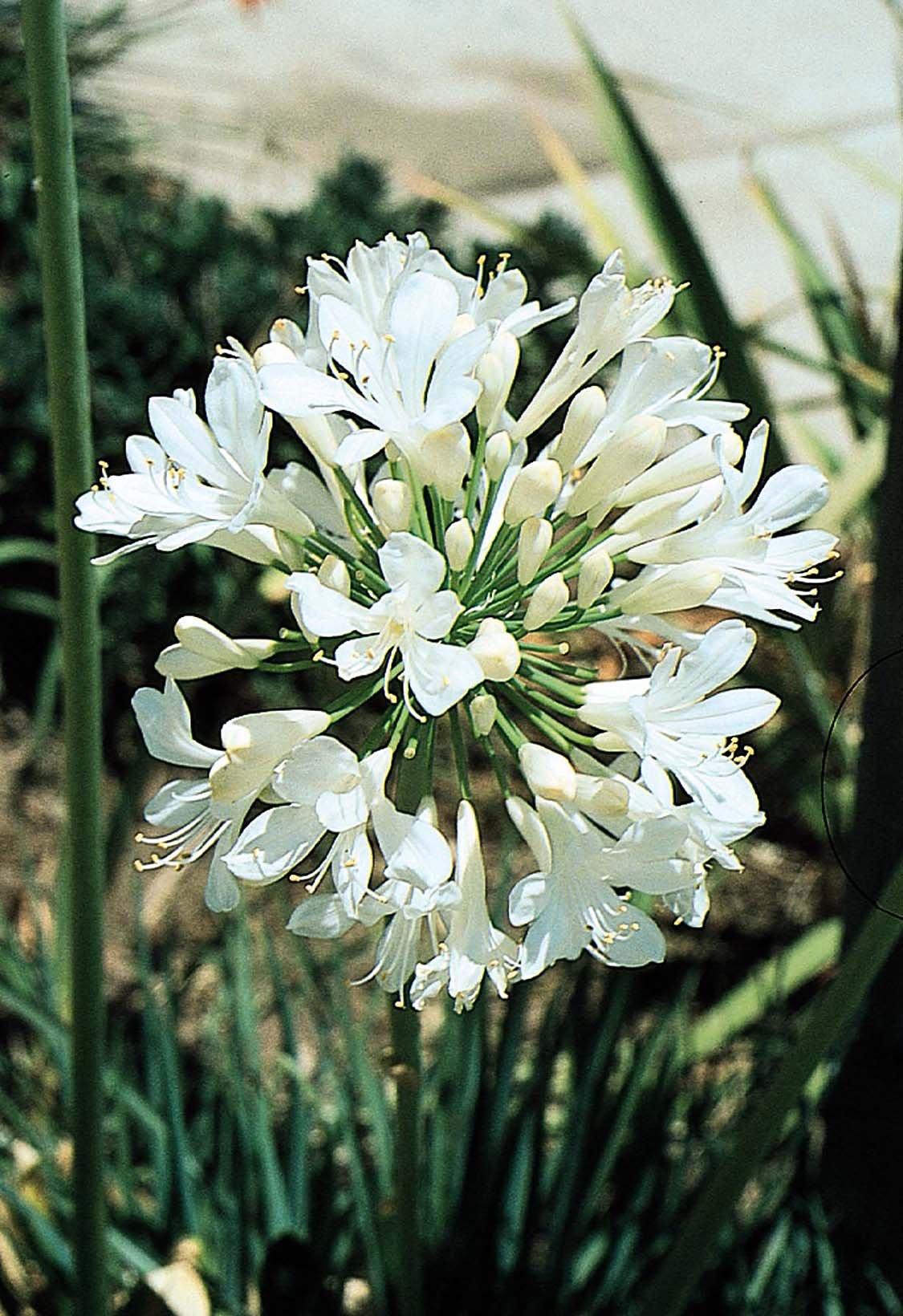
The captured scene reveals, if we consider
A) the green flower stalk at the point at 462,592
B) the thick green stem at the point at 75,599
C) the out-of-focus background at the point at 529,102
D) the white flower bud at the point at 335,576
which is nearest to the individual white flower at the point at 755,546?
the green flower stalk at the point at 462,592

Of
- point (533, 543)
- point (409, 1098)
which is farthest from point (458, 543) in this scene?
point (409, 1098)

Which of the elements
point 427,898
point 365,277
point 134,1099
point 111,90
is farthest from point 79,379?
point 111,90

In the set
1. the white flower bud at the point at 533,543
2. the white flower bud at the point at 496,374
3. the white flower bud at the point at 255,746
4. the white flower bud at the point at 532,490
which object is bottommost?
the white flower bud at the point at 255,746

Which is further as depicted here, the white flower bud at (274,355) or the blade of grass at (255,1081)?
the blade of grass at (255,1081)

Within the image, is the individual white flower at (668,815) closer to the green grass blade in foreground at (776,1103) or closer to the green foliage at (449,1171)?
A: the green grass blade in foreground at (776,1103)

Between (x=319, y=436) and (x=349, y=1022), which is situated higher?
(x=319, y=436)

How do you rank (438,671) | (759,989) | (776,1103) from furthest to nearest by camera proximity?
(759,989), (776,1103), (438,671)

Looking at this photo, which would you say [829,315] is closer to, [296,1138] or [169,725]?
[296,1138]

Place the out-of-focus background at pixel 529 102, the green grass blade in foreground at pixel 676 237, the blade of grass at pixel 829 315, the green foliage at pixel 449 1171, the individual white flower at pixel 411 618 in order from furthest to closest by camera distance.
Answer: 1. the out-of-focus background at pixel 529 102
2. the blade of grass at pixel 829 315
3. the green grass blade in foreground at pixel 676 237
4. the green foliage at pixel 449 1171
5. the individual white flower at pixel 411 618
